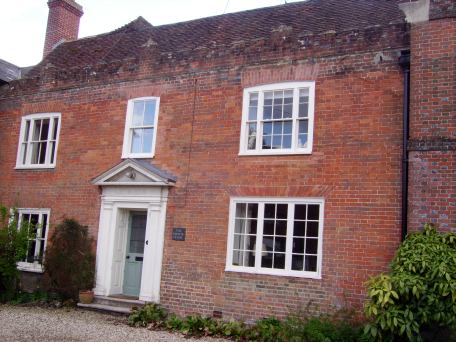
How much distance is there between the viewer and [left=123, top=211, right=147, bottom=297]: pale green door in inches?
525

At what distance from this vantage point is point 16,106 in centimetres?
1639

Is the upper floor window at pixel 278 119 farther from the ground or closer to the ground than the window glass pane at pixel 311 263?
farther from the ground

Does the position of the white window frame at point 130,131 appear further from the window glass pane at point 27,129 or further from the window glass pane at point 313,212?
the window glass pane at point 313,212

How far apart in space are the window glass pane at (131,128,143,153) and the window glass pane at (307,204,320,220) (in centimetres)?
508

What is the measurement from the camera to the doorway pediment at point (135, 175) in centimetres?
1268

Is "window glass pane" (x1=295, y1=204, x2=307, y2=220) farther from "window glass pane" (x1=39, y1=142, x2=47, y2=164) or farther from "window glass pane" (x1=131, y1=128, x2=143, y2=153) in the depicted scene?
"window glass pane" (x1=39, y1=142, x2=47, y2=164)

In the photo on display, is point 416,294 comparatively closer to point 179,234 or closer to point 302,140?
point 302,140

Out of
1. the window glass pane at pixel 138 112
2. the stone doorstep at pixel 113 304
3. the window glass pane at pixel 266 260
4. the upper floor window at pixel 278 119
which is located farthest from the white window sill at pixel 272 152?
the stone doorstep at pixel 113 304

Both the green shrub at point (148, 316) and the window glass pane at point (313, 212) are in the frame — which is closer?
the window glass pane at point (313, 212)

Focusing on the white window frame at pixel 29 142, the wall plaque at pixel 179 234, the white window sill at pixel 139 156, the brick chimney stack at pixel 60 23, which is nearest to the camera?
the wall plaque at pixel 179 234

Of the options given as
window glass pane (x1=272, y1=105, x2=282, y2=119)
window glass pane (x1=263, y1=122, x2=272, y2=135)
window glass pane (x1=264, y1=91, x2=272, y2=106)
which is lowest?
window glass pane (x1=263, y1=122, x2=272, y2=135)

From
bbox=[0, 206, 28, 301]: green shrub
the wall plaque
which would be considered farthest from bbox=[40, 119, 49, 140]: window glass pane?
the wall plaque

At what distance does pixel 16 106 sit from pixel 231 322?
10.2 metres

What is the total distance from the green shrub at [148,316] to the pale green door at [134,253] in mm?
1315
